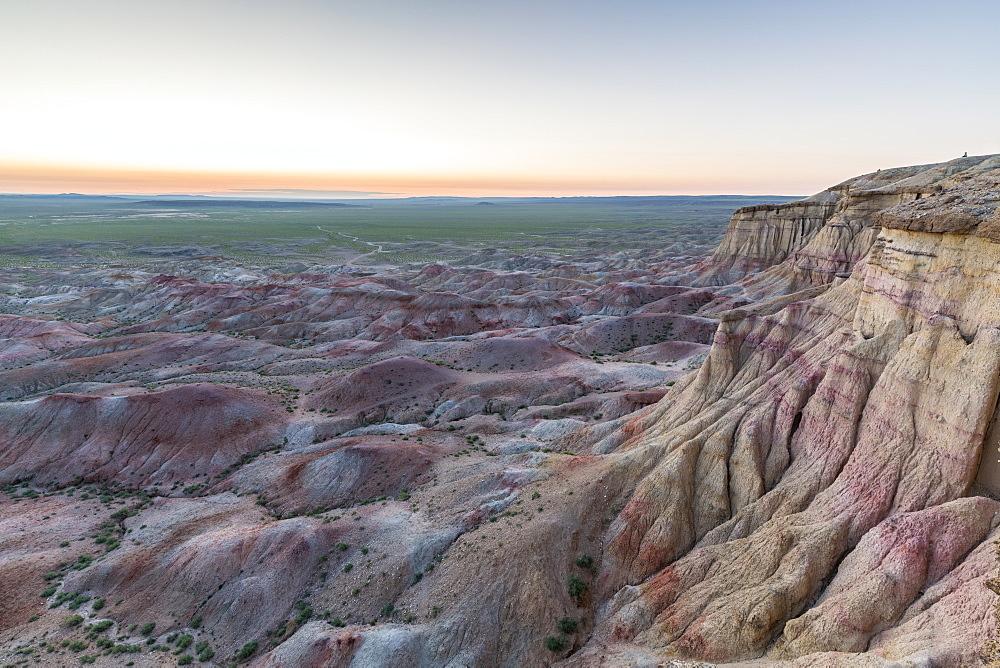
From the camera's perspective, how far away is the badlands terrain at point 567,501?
53.1ft

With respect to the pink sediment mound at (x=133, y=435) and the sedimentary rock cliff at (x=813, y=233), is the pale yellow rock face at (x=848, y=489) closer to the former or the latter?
the sedimentary rock cliff at (x=813, y=233)

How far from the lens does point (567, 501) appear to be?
2483cm

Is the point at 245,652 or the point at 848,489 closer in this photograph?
the point at 848,489

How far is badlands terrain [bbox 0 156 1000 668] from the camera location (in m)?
16.2

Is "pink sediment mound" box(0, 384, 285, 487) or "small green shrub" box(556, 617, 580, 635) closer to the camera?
"small green shrub" box(556, 617, 580, 635)

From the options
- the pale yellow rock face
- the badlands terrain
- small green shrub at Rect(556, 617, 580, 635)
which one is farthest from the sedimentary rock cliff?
small green shrub at Rect(556, 617, 580, 635)

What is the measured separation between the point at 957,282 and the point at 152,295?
116 meters

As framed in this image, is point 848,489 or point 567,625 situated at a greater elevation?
point 848,489

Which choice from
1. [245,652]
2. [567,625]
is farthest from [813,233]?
[245,652]

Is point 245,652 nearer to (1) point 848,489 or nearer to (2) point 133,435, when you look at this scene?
(1) point 848,489

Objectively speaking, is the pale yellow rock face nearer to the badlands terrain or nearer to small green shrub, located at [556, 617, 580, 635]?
the badlands terrain

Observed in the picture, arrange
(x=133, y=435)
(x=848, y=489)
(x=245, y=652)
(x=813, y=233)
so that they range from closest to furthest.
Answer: (x=848, y=489)
(x=245, y=652)
(x=133, y=435)
(x=813, y=233)

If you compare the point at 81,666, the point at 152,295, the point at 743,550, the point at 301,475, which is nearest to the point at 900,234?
the point at 743,550

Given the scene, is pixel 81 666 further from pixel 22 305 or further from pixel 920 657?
pixel 22 305
